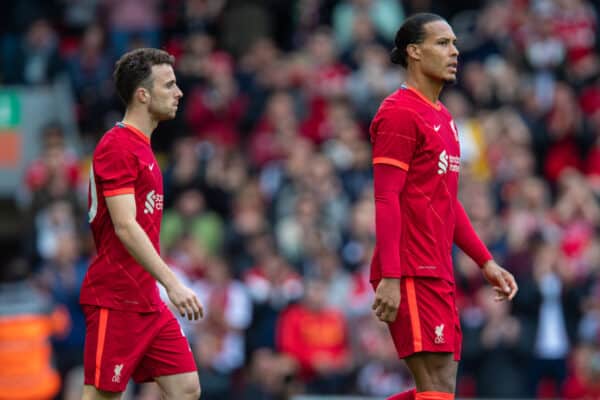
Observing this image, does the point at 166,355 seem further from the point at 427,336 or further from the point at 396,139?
the point at 396,139

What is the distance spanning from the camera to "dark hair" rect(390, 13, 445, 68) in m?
6.71

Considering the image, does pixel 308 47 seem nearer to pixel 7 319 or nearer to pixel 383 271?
pixel 7 319

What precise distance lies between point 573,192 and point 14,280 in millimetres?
5413

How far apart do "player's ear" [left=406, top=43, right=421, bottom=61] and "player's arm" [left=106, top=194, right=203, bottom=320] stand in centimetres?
155

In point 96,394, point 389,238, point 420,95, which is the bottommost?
Result: point 96,394

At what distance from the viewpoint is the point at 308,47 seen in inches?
655

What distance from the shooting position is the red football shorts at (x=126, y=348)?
662 centimetres

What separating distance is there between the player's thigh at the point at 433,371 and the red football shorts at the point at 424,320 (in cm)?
5

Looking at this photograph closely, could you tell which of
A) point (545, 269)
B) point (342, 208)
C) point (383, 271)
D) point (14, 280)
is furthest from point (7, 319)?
point (383, 271)

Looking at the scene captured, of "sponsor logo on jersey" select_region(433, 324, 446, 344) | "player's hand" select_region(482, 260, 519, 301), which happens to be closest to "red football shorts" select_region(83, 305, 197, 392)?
"sponsor logo on jersey" select_region(433, 324, 446, 344)

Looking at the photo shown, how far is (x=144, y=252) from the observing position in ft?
21.0

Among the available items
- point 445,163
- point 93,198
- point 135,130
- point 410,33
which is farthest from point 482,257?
point 93,198

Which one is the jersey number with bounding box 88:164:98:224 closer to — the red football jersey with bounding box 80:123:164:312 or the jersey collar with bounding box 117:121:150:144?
the red football jersey with bounding box 80:123:164:312

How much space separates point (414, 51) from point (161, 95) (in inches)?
50.5
